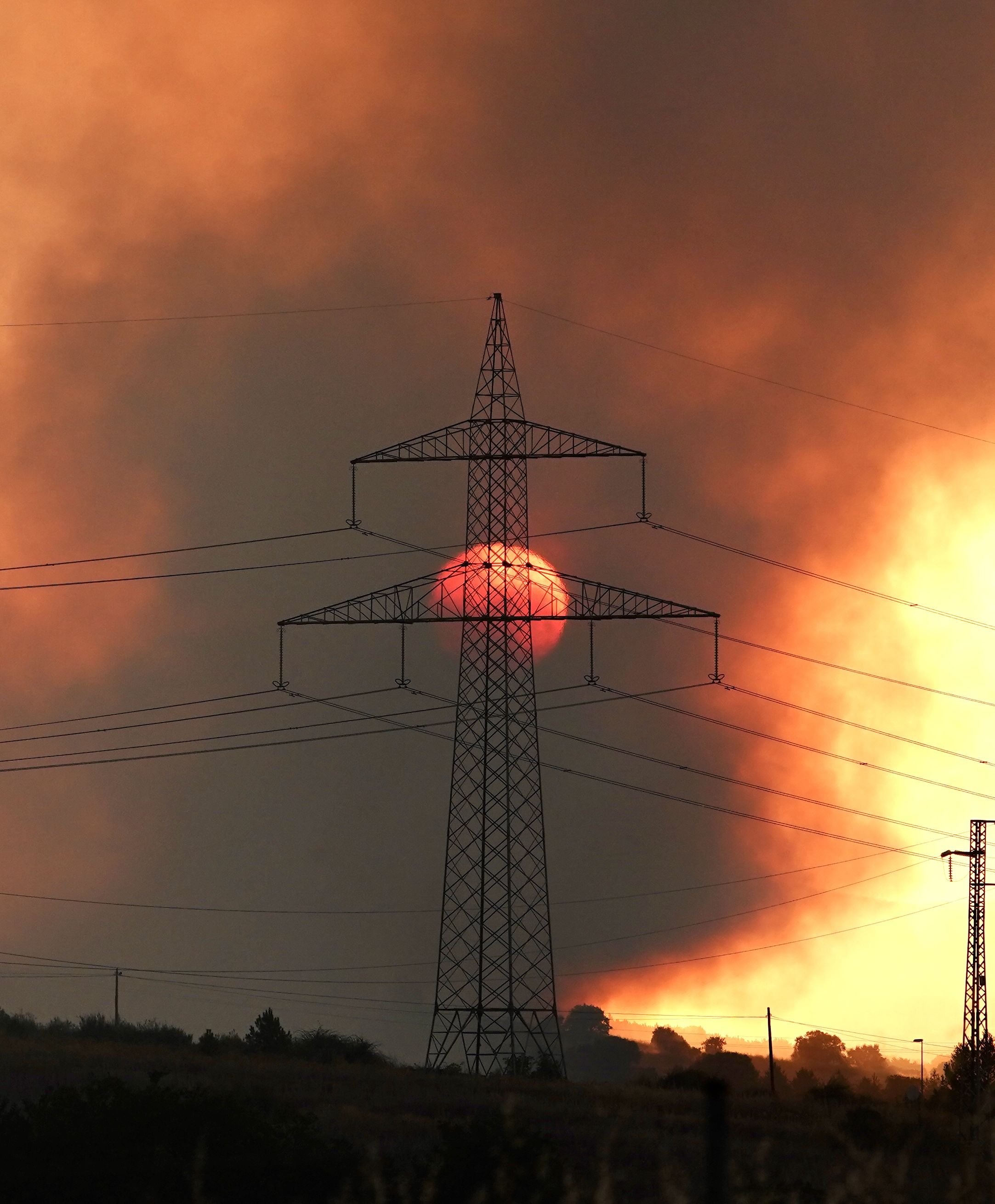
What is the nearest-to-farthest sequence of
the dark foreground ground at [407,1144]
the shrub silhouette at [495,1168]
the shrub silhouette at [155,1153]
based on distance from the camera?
the shrub silhouette at [495,1168], the dark foreground ground at [407,1144], the shrub silhouette at [155,1153]

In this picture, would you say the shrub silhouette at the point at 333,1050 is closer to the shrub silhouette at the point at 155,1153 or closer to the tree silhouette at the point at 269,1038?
the tree silhouette at the point at 269,1038

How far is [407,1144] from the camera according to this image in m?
53.7

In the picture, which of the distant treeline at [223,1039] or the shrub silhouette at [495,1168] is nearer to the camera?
the shrub silhouette at [495,1168]

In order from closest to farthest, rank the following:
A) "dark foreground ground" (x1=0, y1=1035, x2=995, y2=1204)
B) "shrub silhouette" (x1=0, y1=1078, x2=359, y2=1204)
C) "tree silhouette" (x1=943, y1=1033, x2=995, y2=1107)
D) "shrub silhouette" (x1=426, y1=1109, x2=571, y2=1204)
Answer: "shrub silhouette" (x1=426, y1=1109, x2=571, y2=1204), "dark foreground ground" (x1=0, y1=1035, x2=995, y2=1204), "shrub silhouette" (x1=0, y1=1078, x2=359, y2=1204), "tree silhouette" (x1=943, y1=1033, x2=995, y2=1107)

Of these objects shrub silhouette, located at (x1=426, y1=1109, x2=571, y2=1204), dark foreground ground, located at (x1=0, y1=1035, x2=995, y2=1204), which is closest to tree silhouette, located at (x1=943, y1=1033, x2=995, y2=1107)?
dark foreground ground, located at (x1=0, y1=1035, x2=995, y2=1204)

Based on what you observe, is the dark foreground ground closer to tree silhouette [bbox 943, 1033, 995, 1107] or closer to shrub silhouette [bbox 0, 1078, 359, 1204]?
shrub silhouette [bbox 0, 1078, 359, 1204]

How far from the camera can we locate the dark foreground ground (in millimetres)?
36250

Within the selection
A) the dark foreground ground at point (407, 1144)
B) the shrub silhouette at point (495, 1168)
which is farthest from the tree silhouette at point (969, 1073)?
the shrub silhouette at point (495, 1168)

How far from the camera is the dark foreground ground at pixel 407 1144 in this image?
36250 mm

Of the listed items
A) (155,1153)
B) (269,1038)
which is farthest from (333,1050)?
(155,1153)

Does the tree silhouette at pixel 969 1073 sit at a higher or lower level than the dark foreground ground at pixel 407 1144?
A: lower

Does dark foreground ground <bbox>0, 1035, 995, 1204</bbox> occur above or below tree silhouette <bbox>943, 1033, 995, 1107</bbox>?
above

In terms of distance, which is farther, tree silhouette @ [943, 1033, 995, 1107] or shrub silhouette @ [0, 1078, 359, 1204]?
tree silhouette @ [943, 1033, 995, 1107]

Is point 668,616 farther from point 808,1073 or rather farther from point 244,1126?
point 808,1073
